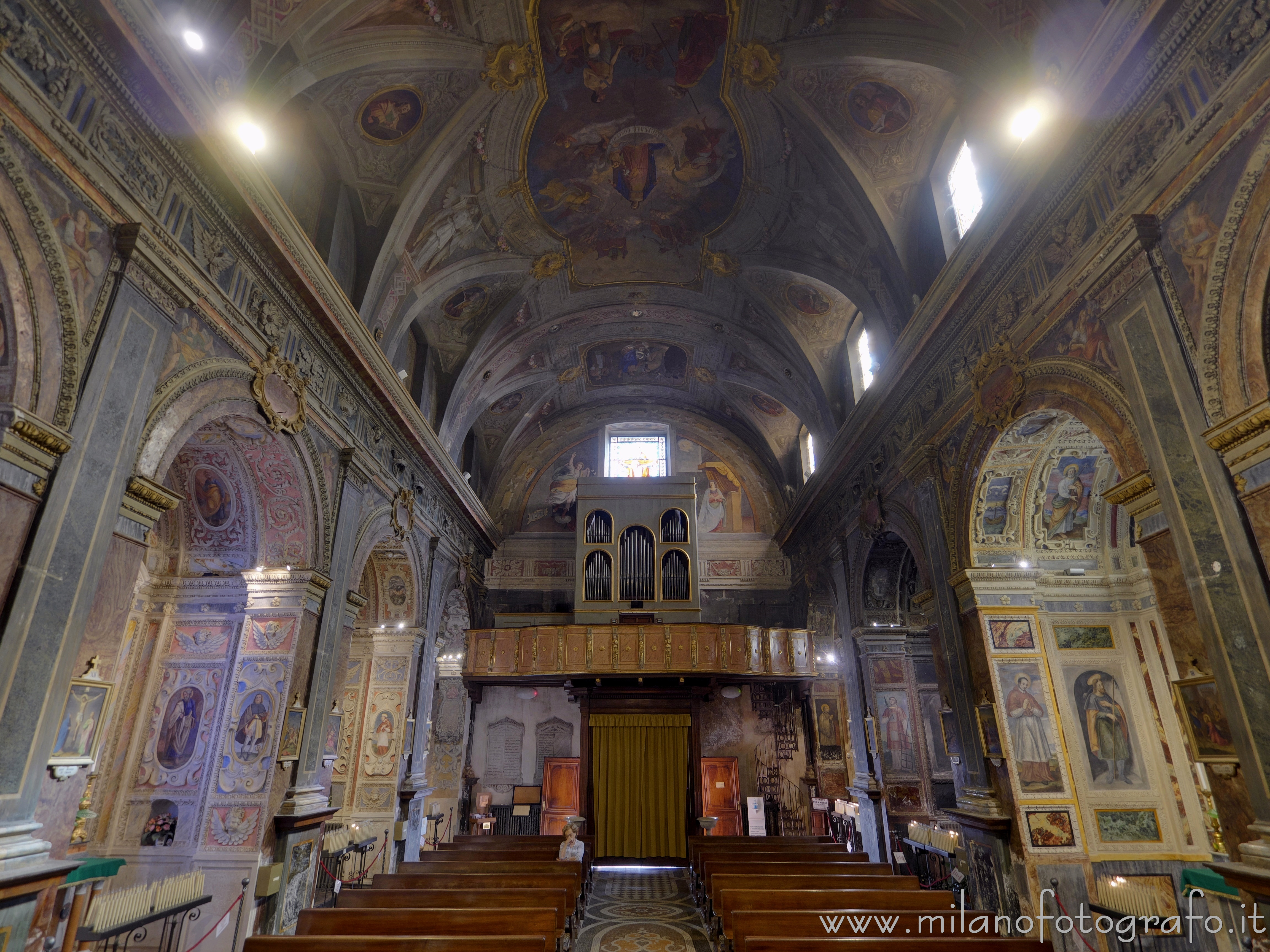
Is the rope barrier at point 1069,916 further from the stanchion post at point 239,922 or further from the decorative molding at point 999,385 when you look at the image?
the stanchion post at point 239,922

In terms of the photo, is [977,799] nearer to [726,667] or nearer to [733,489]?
[726,667]

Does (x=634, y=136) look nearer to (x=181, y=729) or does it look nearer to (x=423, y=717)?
(x=181, y=729)

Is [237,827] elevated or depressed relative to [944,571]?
depressed

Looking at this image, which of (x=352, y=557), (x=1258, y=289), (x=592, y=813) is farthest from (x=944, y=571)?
(x=592, y=813)

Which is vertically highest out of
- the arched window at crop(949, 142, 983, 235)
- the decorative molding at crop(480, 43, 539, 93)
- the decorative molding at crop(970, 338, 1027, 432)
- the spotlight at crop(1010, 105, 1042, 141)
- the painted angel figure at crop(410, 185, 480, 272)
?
the decorative molding at crop(480, 43, 539, 93)

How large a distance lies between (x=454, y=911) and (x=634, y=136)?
471 inches

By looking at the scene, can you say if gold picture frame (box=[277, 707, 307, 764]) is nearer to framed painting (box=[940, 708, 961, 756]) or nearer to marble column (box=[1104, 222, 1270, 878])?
framed painting (box=[940, 708, 961, 756])

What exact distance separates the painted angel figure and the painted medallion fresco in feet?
4.21

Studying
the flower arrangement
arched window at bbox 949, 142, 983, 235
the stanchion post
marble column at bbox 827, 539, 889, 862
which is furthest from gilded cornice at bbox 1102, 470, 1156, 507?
the flower arrangement

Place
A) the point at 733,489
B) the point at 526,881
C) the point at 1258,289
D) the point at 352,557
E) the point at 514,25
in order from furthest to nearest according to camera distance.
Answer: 1. the point at 733,489
2. the point at 352,557
3. the point at 514,25
4. the point at 526,881
5. the point at 1258,289

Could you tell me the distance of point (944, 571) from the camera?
1000 cm

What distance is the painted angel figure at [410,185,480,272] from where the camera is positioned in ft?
39.1

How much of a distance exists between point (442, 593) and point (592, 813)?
655 cm

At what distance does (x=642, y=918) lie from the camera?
1076 cm
